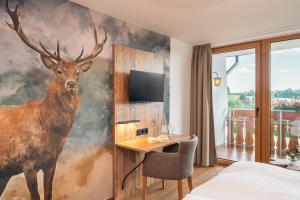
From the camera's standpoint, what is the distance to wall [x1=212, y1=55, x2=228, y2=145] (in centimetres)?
427

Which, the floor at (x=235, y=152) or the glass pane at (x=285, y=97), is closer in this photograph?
the glass pane at (x=285, y=97)

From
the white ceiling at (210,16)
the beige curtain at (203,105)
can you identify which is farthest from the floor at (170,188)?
the white ceiling at (210,16)

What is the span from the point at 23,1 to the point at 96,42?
85 cm

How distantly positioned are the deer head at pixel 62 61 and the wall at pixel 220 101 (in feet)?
8.65

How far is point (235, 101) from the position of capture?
13.8 ft

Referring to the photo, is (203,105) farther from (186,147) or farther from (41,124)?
(41,124)

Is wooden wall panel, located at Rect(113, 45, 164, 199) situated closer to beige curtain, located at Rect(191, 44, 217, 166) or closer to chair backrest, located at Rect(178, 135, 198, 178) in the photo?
chair backrest, located at Rect(178, 135, 198, 178)

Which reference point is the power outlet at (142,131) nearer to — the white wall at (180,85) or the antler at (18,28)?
the white wall at (180,85)

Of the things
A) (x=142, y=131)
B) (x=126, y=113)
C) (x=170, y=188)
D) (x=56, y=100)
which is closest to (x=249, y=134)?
(x=170, y=188)

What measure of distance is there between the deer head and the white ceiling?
53 cm

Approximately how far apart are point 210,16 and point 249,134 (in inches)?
101

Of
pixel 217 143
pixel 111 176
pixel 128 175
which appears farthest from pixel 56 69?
pixel 217 143

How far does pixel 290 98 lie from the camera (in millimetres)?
3441

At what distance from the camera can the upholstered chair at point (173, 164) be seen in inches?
99.0
